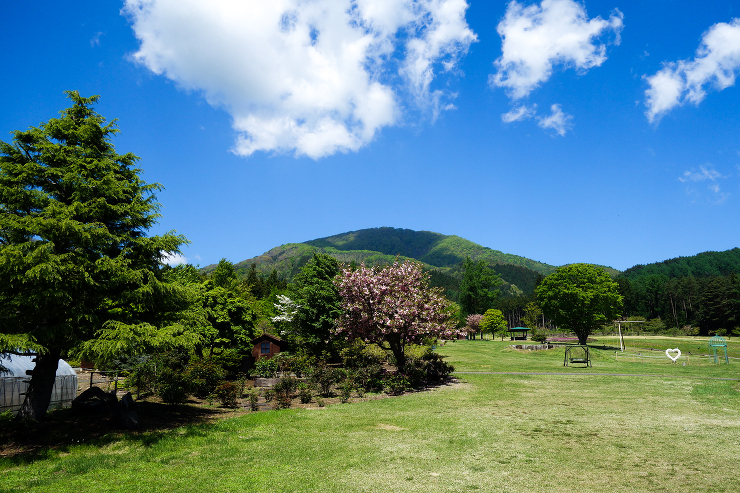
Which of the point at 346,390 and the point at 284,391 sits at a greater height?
the point at 284,391

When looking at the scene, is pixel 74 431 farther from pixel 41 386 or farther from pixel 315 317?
pixel 315 317

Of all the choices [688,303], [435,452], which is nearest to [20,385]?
[435,452]

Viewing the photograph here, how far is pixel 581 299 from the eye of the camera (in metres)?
55.7

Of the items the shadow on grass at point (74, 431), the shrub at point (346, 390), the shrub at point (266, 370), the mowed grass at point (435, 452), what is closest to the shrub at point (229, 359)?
the shrub at point (266, 370)

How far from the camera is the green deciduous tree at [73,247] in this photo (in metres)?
12.3

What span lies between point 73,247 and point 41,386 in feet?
17.6

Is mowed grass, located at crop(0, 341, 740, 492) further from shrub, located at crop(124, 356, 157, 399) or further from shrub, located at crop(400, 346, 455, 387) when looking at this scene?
shrub, located at crop(124, 356, 157, 399)

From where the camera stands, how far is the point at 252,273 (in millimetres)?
110000

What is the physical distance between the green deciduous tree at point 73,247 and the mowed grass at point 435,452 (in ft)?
13.0

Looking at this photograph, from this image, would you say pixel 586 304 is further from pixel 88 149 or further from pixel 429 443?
pixel 88 149

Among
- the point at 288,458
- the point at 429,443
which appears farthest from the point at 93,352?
the point at 429,443

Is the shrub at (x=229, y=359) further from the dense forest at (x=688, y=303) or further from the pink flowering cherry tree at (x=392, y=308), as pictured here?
the dense forest at (x=688, y=303)

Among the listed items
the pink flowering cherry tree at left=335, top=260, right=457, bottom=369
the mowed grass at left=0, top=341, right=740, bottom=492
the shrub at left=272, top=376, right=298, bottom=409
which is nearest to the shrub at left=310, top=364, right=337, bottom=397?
the shrub at left=272, top=376, right=298, bottom=409

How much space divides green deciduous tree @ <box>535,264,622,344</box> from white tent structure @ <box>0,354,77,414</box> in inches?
2266
